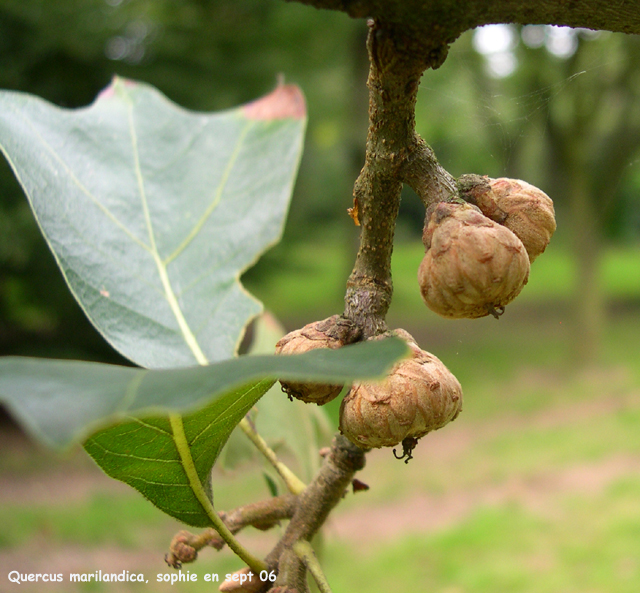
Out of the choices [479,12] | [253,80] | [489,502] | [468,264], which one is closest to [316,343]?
[468,264]

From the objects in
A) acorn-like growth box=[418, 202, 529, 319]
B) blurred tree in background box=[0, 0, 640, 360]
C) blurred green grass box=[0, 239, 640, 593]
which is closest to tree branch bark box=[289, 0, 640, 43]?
acorn-like growth box=[418, 202, 529, 319]

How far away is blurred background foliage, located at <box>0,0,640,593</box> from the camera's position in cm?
365

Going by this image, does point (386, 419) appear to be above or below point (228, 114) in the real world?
below

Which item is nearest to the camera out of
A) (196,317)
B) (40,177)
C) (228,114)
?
(40,177)

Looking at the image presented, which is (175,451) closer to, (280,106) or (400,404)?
(400,404)

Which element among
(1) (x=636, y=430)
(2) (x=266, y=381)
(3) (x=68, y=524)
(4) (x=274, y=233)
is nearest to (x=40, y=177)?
(4) (x=274, y=233)

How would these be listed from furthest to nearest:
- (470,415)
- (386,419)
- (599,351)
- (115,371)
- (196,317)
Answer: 1. (599,351)
2. (470,415)
3. (196,317)
4. (386,419)
5. (115,371)

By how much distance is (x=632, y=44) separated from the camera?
5.71 meters

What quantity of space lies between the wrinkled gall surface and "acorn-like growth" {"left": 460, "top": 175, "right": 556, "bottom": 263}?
0.18 m

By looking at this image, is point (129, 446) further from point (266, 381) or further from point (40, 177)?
point (40, 177)

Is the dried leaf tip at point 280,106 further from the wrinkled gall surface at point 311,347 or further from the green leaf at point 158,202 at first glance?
the wrinkled gall surface at point 311,347

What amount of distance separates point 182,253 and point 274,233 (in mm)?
140

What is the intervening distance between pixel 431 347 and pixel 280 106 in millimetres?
7818

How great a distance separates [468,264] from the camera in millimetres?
500
